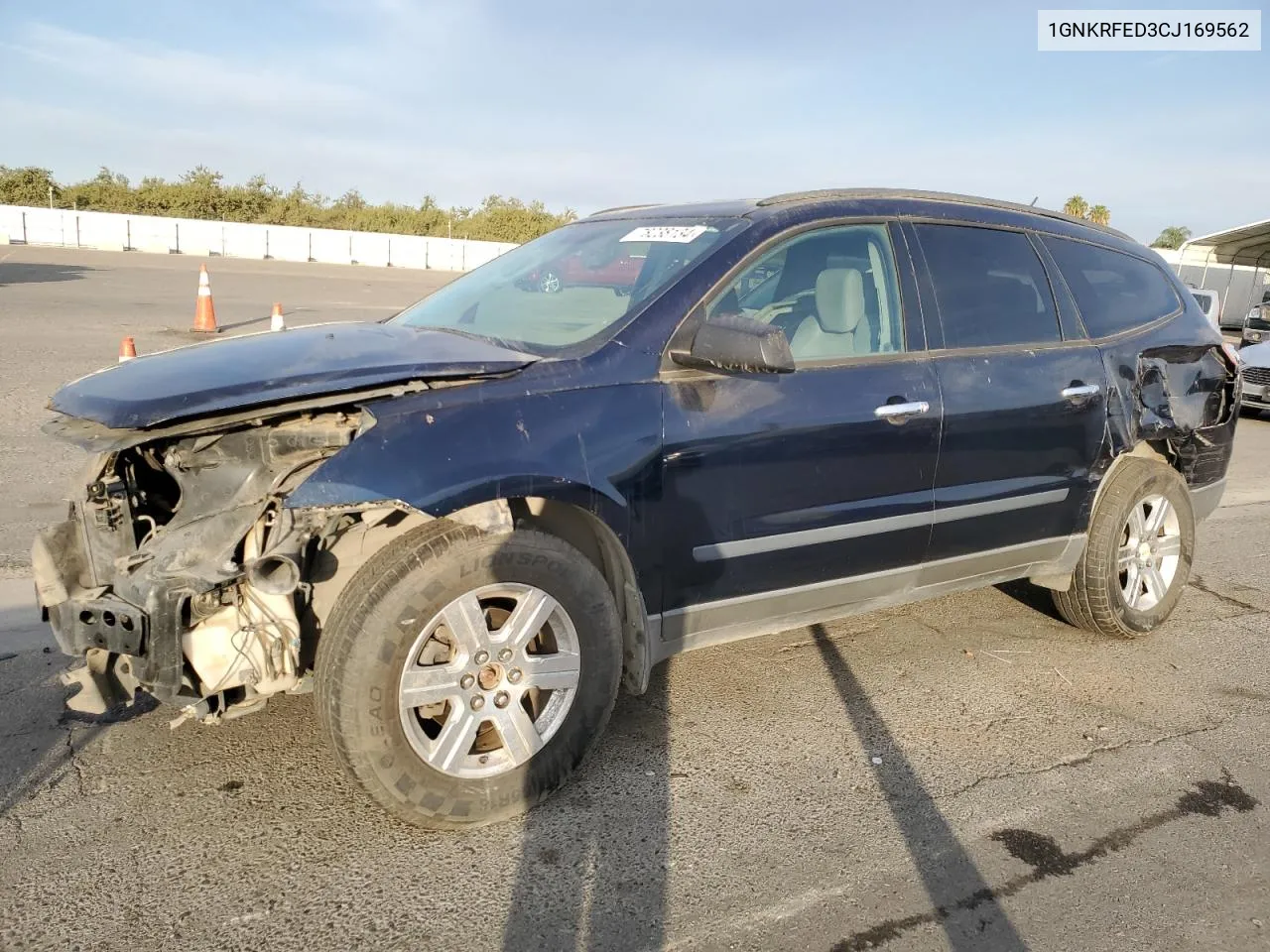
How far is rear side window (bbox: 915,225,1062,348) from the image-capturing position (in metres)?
3.81

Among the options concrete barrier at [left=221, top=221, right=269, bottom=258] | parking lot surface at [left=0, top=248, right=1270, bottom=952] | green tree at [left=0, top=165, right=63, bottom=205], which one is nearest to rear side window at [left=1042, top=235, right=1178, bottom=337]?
parking lot surface at [left=0, top=248, right=1270, bottom=952]

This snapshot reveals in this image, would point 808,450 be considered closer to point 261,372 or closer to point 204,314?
point 261,372

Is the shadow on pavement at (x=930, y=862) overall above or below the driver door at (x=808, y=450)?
below

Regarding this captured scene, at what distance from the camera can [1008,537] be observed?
13.1ft

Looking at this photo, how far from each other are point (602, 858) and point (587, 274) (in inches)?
81.5

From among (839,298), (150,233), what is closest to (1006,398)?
(839,298)

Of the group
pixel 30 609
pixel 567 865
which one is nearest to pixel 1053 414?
pixel 567 865

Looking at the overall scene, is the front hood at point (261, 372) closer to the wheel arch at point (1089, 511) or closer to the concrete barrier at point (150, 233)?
the wheel arch at point (1089, 511)

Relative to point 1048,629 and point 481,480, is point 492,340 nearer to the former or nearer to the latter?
point 481,480

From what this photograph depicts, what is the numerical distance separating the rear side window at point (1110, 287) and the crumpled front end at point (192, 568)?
10.9ft

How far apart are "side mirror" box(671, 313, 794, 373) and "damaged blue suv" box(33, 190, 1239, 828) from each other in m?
0.01

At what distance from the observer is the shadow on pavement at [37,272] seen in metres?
18.5

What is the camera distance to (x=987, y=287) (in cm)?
397

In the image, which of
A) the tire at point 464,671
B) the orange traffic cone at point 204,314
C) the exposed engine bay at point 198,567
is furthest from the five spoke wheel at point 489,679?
the orange traffic cone at point 204,314
